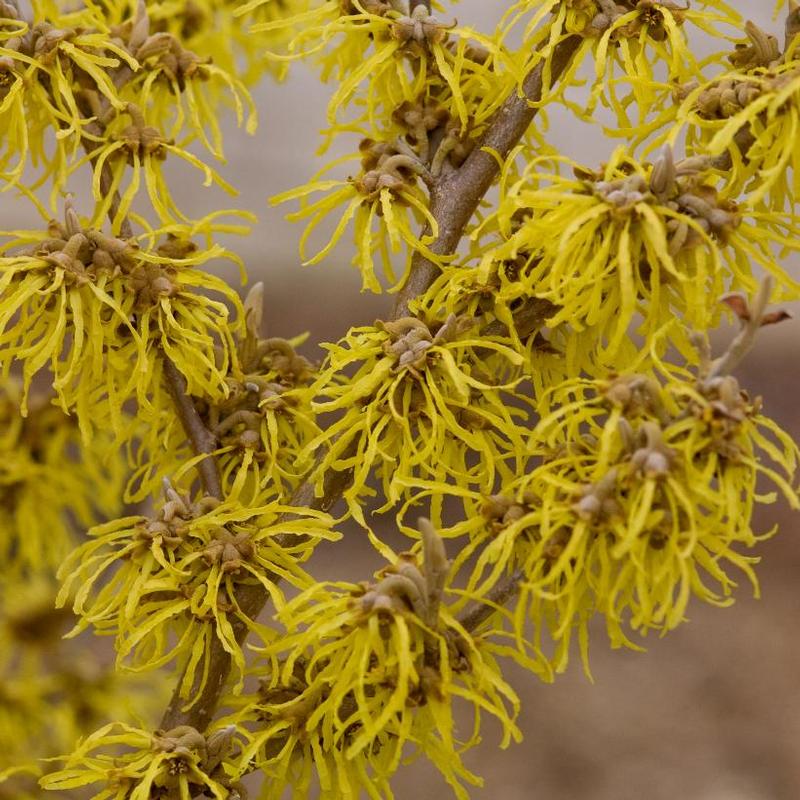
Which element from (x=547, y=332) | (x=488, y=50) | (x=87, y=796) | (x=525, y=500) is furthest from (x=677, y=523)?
(x=87, y=796)

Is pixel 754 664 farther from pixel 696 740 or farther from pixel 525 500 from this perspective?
pixel 525 500

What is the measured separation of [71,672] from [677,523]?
2.24 ft

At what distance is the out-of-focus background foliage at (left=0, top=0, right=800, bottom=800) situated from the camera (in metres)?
1.94

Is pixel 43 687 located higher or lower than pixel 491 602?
lower

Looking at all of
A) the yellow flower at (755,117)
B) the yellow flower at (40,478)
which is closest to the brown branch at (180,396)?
the yellow flower at (40,478)

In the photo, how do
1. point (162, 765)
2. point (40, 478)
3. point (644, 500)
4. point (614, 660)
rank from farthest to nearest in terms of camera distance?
point (614, 660)
point (40, 478)
point (162, 765)
point (644, 500)

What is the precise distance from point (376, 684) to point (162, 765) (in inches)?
5.1

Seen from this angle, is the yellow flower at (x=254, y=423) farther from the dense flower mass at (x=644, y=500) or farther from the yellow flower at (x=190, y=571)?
the dense flower mass at (x=644, y=500)

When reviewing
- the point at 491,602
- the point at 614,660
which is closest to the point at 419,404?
the point at 491,602

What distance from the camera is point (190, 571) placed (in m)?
0.61

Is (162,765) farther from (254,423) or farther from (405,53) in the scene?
(405,53)

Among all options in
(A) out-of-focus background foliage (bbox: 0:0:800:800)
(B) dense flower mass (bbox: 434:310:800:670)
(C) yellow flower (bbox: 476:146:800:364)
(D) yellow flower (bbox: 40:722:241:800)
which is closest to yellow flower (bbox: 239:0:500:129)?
(C) yellow flower (bbox: 476:146:800:364)

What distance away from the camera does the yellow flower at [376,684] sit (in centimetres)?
52

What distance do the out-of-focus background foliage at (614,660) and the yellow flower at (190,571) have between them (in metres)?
1.24
